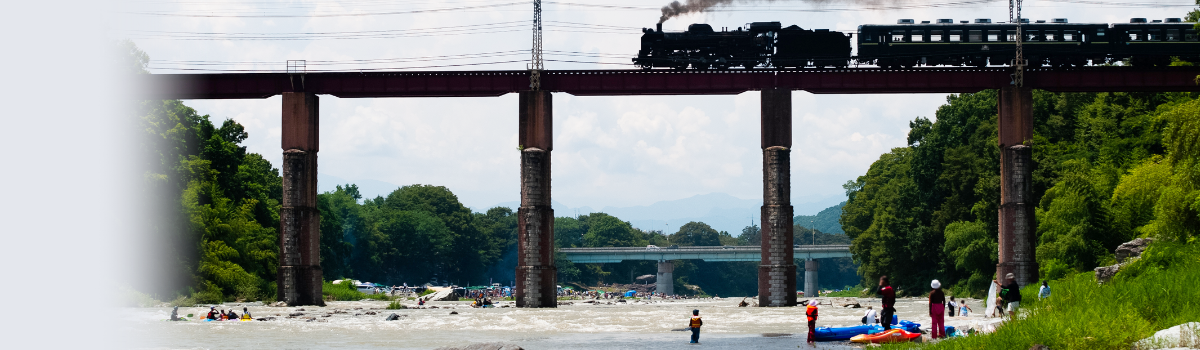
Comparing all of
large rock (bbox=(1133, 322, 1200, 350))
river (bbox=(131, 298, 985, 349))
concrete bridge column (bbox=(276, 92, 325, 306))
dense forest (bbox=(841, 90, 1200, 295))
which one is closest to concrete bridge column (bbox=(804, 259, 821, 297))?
dense forest (bbox=(841, 90, 1200, 295))

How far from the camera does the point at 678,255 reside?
14062 cm

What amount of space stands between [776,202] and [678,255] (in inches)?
3601

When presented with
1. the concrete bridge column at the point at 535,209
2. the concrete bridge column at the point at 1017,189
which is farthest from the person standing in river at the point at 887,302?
the concrete bridge column at the point at 1017,189

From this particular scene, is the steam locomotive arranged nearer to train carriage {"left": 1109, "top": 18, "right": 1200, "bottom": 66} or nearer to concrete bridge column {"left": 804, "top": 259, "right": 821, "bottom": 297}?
train carriage {"left": 1109, "top": 18, "right": 1200, "bottom": 66}

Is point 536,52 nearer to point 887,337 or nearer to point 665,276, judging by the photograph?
point 887,337

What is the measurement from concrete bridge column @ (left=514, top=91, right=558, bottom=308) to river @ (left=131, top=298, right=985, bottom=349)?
2250mm

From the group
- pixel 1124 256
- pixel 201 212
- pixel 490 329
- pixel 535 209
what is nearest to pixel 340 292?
pixel 201 212

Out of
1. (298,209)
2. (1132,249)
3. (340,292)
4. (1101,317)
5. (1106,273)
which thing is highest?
(298,209)

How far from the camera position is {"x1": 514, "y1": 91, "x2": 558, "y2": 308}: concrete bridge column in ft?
163

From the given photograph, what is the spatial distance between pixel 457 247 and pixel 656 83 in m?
96.9

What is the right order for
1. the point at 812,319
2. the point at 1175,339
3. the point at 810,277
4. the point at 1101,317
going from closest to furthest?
the point at 1175,339, the point at 1101,317, the point at 812,319, the point at 810,277

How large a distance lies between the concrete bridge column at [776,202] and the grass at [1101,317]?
24697 mm

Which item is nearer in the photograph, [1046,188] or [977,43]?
[977,43]

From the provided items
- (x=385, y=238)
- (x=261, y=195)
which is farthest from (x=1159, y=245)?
(x=385, y=238)
